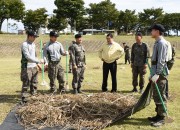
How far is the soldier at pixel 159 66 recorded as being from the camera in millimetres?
5879

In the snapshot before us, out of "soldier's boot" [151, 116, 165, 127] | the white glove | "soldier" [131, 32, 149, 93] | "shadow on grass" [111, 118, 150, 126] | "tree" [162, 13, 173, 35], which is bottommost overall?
"shadow on grass" [111, 118, 150, 126]

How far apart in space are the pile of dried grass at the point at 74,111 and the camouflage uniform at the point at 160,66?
2.38 feet

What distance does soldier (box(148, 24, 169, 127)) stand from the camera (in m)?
5.88

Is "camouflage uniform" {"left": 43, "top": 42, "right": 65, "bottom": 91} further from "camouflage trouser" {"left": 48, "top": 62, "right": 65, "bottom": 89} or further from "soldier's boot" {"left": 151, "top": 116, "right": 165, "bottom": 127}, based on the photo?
"soldier's boot" {"left": 151, "top": 116, "right": 165, "bottom": 127}

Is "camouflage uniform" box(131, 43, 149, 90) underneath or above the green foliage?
→ underneath

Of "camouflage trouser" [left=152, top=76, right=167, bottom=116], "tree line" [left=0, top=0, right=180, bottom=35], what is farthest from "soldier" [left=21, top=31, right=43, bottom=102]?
"tree line" [left=0, top=0, right=180, bottom=35]

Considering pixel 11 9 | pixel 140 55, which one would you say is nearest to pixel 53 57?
pixel 140 55

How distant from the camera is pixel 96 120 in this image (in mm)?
6152

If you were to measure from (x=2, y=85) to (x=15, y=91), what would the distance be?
150cm

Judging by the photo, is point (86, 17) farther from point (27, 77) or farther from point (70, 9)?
point (27, 77)

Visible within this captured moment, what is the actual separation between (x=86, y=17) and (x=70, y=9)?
752 cm

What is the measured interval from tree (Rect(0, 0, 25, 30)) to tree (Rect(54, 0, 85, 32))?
18.9ft

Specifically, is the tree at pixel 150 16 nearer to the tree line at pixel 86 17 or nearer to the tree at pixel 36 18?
the tree line at pixel 86 17

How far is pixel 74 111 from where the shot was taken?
645 centimetres
